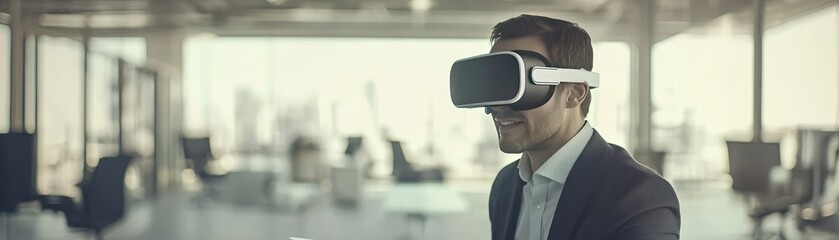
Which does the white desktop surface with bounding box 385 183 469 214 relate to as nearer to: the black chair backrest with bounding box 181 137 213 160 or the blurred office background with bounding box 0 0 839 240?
the blurred office background with bounding box 0 0 839 240

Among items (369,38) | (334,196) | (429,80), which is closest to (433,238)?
(334,196)

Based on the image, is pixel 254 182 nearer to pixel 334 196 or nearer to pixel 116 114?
pixel 334 196

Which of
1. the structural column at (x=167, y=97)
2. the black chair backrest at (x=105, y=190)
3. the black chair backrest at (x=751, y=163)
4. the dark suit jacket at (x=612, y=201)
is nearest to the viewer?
the dark suit jacket at (x=612, y=201)

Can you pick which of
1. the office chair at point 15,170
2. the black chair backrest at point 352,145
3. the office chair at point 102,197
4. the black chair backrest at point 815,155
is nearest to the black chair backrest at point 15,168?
the office chair at point 15,170

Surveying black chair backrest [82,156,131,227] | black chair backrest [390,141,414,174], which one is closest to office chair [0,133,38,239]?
black chair backrest [82,156,131,227]

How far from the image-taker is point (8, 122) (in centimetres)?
555

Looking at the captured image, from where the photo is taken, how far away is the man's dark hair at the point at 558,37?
107cm

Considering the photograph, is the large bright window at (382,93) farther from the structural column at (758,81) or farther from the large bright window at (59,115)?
the large bright window at (59,115)

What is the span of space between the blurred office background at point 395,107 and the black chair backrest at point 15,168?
0.01 m

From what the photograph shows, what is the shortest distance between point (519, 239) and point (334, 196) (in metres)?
4.18

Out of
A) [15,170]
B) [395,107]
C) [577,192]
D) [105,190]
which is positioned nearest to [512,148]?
[577,192]

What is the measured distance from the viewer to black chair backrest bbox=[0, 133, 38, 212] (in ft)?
17.2

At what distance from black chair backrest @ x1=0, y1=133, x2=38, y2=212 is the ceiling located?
4.84 ft

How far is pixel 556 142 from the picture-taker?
3.69ft
